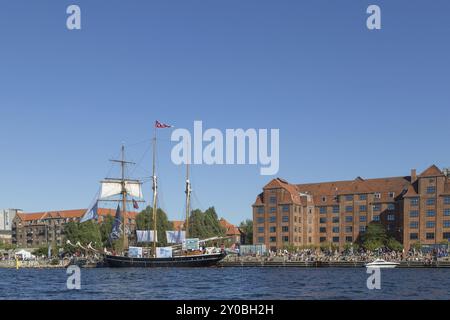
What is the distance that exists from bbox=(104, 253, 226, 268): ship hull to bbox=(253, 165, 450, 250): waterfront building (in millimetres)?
24148

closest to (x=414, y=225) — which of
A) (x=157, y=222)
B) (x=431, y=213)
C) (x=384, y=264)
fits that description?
(x=431, y=213)

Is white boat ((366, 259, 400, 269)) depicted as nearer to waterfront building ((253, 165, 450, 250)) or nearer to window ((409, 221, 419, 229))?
waterfront building ((253, 165, 450, 250))

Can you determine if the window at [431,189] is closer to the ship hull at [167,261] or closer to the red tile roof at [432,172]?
the red tile roof at [432,172]

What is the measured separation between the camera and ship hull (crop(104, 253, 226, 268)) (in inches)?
4631

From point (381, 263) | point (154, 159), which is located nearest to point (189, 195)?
point (154, 159)

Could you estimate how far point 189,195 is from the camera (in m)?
135

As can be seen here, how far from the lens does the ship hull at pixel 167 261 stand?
118 metres

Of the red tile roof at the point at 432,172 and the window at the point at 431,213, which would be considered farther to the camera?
the red tile roof at the point at 432,172

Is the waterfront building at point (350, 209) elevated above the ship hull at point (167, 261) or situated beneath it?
elevated above

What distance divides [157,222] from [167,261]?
29833 millimetres

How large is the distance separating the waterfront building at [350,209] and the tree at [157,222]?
22.3m

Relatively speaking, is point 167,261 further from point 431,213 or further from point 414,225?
point 431,213

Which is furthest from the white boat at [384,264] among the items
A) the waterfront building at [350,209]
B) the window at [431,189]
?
the window at [431,189]
